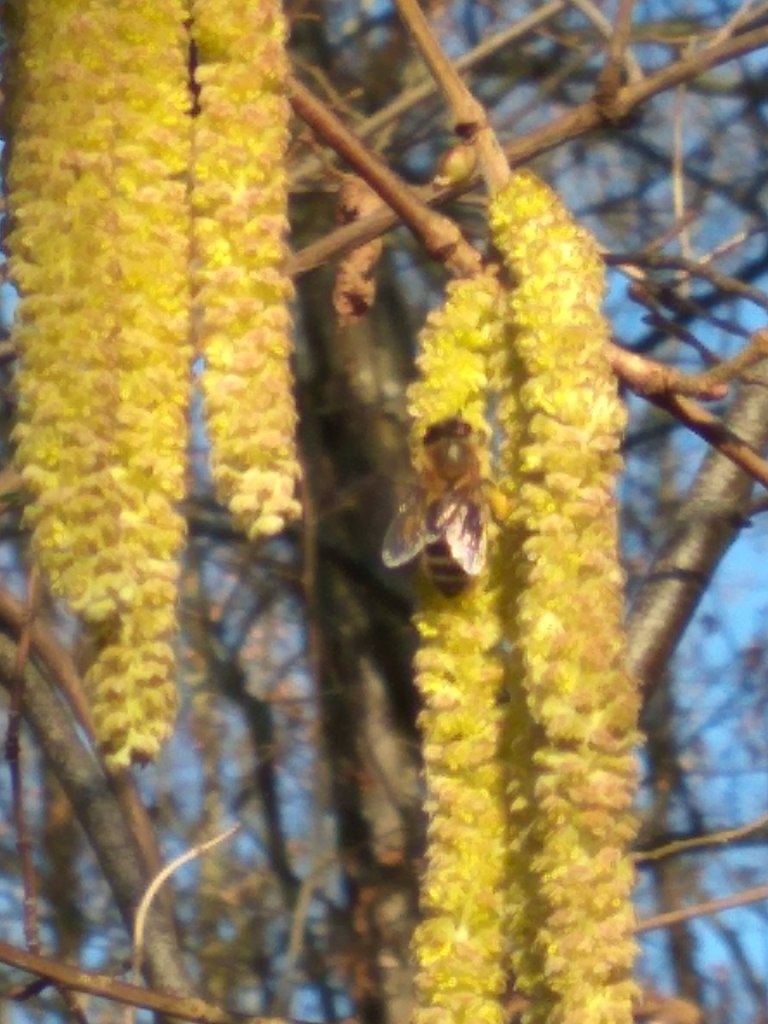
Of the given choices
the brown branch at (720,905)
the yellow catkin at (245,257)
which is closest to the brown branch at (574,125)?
the yellow catkin at (245,257)

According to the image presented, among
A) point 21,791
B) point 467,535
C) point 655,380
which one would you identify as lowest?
Answer: point 467,535

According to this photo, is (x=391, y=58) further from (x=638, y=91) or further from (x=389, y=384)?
(x=638, y=91)

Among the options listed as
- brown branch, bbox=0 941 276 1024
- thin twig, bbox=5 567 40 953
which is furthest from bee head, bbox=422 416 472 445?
thin twig, bbox=5 567 40 953

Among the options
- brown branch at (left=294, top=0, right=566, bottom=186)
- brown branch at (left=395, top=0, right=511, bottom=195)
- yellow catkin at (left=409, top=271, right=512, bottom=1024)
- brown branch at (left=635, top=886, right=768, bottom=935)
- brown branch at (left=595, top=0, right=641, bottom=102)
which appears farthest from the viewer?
brown branch at (left=294, top=0, right=566, bottom=186)

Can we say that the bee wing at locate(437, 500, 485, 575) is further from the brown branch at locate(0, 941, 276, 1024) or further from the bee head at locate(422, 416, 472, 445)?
the brown branch at locate(0, 941, 276, 1024)

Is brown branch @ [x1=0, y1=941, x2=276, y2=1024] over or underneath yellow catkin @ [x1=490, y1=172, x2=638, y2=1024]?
over

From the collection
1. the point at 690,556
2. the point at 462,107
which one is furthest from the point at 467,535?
the point at 690,556

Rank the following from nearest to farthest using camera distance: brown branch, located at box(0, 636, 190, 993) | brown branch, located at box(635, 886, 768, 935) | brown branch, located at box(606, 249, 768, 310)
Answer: brown branch, located at box(606, 249, 768, 310), brown branch, located at box(635, 886, 768, 935), brown branch, located at box(0, 636, 190, 993)

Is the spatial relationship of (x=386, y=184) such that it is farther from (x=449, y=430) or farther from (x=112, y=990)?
(x=112, y=990)
